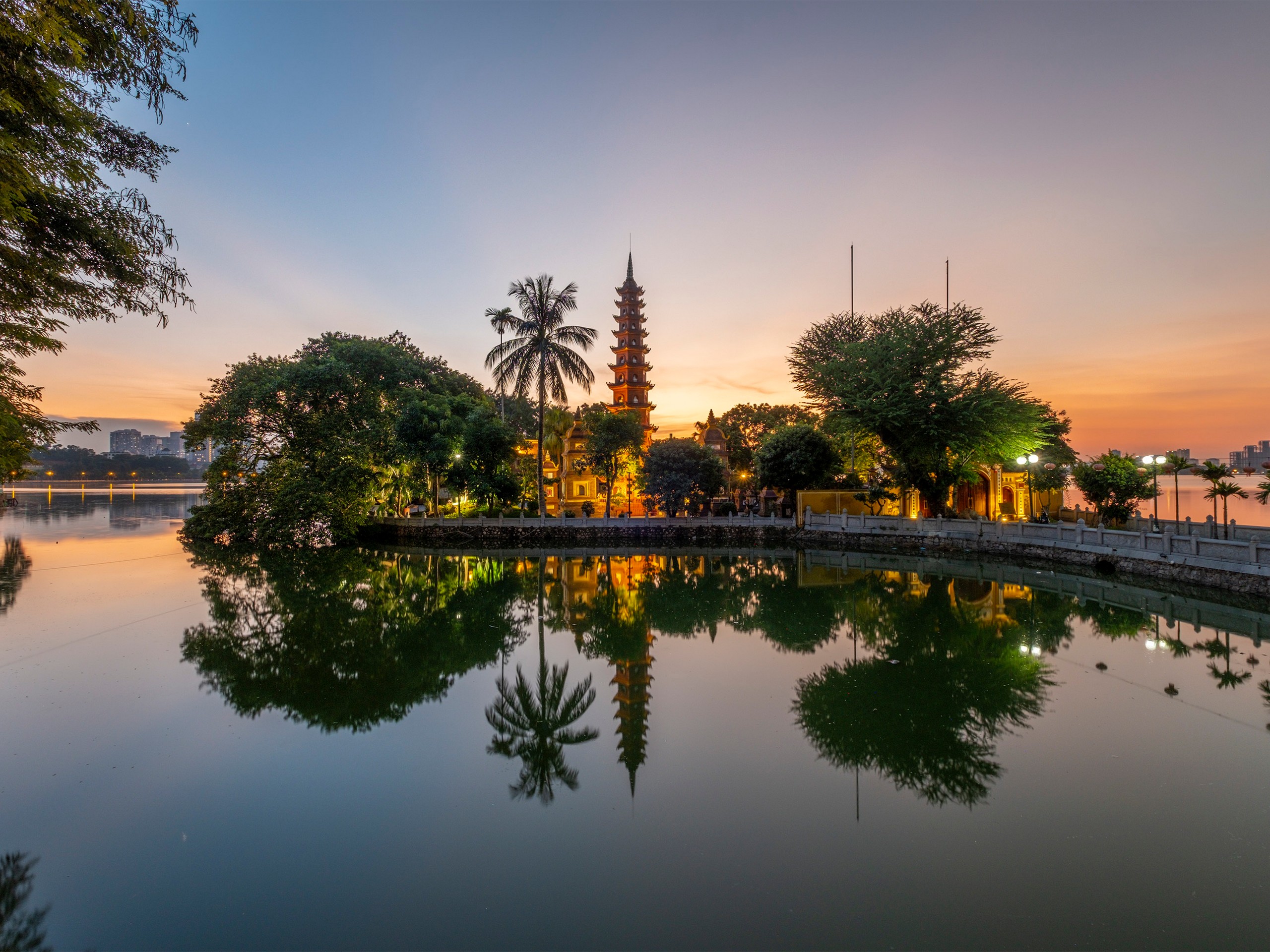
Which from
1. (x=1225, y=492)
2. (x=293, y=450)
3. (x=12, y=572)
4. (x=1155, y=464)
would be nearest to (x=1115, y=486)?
(x=1155, y=464)

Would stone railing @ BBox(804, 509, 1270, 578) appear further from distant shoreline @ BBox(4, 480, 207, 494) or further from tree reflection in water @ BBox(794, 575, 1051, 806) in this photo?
distant shoreline @ BBox(4, 480, 207, 494)

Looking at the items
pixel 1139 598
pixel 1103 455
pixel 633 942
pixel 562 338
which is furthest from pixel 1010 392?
pixel 633 942

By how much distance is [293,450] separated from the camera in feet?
84.6

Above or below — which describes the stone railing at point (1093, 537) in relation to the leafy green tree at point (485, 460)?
below

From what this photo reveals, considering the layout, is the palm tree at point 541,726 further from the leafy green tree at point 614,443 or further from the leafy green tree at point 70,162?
the leafy green tree at point 614,443

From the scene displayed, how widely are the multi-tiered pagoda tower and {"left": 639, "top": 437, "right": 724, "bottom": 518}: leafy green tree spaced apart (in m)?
18.1

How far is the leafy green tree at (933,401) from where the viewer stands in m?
24.9

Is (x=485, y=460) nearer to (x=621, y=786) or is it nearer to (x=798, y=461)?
(x=798, y=461)

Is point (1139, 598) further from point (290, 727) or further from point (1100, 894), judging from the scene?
point (290, 727)

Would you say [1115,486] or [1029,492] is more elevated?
[1115,486]

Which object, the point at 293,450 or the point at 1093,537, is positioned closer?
the point at 1093,537

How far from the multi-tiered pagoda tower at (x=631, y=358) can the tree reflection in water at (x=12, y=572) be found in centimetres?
3484

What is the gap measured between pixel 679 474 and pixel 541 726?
23147 millimetres

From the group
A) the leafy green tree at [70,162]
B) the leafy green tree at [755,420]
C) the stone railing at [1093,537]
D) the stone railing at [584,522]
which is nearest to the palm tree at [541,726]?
the leafy green tree at [70,162]
